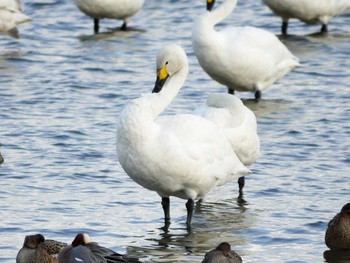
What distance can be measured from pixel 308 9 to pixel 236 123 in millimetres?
8288

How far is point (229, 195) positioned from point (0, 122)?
3859 mm

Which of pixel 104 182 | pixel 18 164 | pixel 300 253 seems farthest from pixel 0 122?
pixel 300 253

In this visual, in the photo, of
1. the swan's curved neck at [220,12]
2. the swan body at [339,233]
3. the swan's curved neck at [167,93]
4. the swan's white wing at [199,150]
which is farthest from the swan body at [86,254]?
the swan's curved neck at [220,12]

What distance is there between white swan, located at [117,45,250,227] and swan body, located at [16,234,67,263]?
4.37ft

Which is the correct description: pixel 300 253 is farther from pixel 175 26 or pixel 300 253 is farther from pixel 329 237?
pixel 175 26

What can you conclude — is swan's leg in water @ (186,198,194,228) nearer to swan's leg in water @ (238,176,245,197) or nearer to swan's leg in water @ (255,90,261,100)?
swan's leg in water @ (238,176,245,197)

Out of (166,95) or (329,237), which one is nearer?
(329,237)

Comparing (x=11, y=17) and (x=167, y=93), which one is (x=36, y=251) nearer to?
(x=167, y=93)

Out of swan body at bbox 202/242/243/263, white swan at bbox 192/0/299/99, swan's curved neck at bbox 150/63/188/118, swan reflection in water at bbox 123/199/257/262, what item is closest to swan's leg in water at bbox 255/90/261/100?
white swan at bbox 192/0/299/99

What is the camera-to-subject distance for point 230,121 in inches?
464

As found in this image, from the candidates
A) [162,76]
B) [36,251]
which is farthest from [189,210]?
[36,251]

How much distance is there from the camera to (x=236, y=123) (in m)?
11.8

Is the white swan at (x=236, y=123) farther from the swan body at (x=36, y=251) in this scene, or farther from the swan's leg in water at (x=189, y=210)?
the swan body at (x=36, y=251)

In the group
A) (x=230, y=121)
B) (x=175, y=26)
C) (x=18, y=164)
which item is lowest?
(x=175, y=26)
